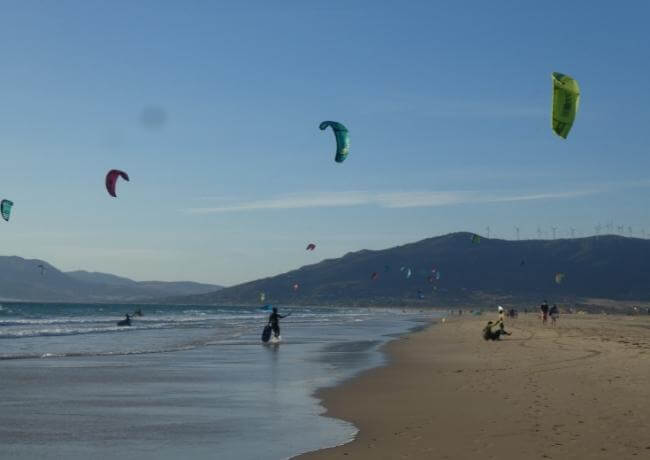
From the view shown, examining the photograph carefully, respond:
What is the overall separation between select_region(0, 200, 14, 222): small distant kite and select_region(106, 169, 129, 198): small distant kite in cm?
742

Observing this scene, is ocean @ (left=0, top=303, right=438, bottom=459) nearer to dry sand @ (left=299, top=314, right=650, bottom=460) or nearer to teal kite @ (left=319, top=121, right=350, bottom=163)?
dry sand @ (left=299, top=314, right=650, bottom=460)

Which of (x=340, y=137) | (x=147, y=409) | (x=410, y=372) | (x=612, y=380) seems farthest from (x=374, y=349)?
(x=147, y=409)

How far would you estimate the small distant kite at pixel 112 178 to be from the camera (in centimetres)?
3315

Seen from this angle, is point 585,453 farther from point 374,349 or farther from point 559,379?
point 374,349

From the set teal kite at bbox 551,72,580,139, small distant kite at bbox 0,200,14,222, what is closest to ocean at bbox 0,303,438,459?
teal kite at bbox 551,72,580,139

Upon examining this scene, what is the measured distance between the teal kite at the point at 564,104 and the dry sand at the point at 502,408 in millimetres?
5159

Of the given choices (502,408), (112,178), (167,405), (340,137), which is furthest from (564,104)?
(112,178)

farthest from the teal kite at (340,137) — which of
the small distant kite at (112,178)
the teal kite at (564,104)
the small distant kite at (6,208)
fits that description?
the small distant kite at (6,208)

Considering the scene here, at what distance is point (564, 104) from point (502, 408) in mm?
9018

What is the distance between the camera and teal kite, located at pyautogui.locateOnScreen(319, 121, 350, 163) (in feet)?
101

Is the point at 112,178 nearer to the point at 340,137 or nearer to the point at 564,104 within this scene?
the point at 340,137

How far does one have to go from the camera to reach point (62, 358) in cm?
2238

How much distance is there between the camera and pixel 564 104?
729 inches

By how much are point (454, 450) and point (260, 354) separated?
1634 cm
